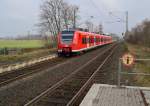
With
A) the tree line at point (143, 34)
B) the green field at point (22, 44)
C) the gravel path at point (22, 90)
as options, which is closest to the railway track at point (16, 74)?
the gravel path at point (22, 90)

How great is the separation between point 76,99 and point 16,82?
15.2ft

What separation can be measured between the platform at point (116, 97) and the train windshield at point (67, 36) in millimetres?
18229

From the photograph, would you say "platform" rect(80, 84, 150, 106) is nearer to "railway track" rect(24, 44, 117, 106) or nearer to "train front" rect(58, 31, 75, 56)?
"railway track" rect(24, 44, 117, 106)

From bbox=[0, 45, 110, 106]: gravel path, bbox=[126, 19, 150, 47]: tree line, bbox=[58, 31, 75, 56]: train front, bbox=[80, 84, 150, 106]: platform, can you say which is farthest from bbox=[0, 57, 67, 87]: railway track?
bbox=[126, 19, 150, 47]: tree line

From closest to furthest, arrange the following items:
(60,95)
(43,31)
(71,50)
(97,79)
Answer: (60,95)
(97,79)
(71,50)
(43,31)

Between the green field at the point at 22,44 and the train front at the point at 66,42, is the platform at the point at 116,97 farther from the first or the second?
the green field at the point at 22,44

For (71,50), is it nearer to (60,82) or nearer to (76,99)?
(60,82)

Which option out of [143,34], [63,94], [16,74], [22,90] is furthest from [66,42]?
[143,34]

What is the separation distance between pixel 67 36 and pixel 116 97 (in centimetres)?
2032

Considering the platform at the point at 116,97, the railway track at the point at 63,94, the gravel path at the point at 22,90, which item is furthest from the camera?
the gravel path at the point at 22,90

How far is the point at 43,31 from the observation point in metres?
51.4

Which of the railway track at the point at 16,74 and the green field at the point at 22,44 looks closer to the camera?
the railway track at the point at 16,74

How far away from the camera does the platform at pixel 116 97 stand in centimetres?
772

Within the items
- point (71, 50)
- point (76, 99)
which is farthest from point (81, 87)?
point (71, 50)
